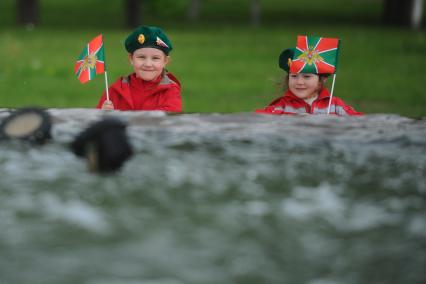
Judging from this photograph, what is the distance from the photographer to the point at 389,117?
252cm

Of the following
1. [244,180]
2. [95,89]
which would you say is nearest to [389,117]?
[244,180]

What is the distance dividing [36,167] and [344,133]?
75cm

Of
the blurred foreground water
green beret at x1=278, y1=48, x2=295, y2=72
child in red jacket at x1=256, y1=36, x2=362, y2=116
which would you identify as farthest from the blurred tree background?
the blurred foreground water

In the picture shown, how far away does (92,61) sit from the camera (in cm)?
468

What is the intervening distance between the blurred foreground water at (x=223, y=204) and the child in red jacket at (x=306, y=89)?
255 cm

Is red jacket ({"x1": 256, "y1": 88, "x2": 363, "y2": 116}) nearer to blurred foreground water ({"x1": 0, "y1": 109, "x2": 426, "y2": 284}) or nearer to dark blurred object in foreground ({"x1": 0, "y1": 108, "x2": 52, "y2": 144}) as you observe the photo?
blurred foreground water ({"x1": 0, "y1": 109, "x2": 426, "y2": 284})

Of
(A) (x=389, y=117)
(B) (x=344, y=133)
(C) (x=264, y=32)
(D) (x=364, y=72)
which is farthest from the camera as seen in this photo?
(C) (x=264, y=32)

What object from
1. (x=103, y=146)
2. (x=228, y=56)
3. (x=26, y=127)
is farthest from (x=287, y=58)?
(x=228, y=56)

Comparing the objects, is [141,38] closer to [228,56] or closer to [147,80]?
[147,80]

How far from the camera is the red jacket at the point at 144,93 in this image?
544cm

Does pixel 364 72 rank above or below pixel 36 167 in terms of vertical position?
below

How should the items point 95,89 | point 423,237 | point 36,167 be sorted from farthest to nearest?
point 95,89, point 36,167, point 423,237

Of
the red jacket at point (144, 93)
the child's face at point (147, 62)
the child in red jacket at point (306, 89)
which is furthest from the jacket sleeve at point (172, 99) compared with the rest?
the child in red jacket at point (306, 89)

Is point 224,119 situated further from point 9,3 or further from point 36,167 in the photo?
point 9,3
